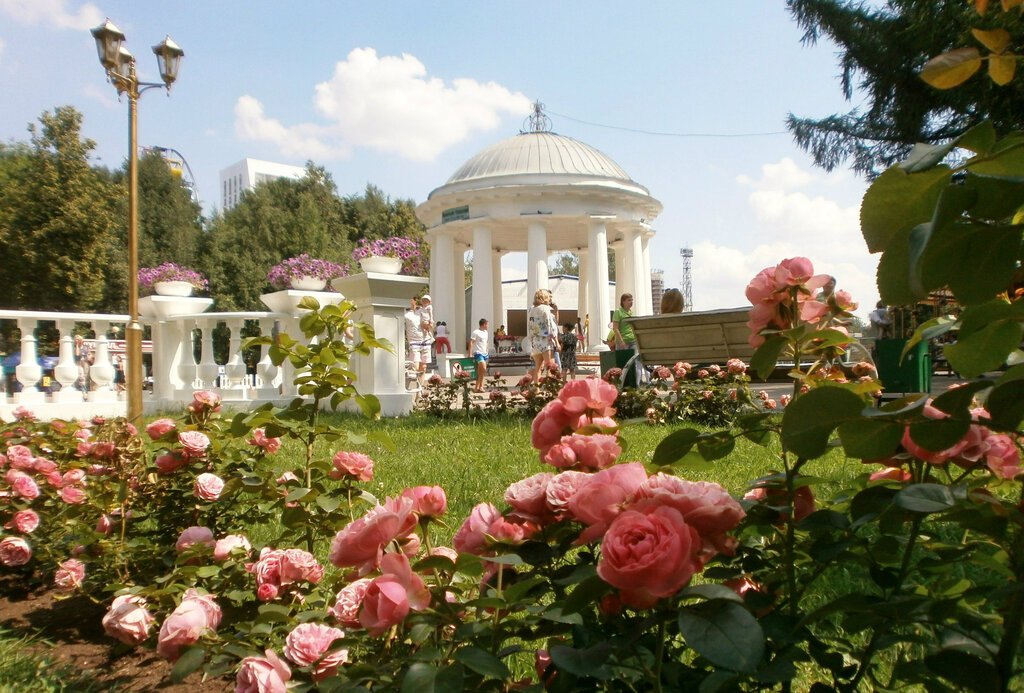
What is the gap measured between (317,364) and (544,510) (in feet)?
4.14

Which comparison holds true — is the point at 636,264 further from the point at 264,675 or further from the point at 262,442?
the point at 264,675

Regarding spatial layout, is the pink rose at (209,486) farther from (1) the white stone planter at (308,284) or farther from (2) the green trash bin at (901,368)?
(1) the white stone planter at (308,284)

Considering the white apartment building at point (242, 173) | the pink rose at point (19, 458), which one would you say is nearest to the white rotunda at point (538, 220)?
the pink rose at point (19, 458)

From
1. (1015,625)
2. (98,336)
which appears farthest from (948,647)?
(98,336)

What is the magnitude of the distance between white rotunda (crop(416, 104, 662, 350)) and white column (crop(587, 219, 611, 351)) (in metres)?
0.04

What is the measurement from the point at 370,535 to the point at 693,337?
7086 mm

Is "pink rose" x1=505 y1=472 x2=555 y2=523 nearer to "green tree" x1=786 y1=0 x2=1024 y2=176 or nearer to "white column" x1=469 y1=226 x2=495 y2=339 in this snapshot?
"green tree" x1=786 y1=0 x2=1024 y2=176

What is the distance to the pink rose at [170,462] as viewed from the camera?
2.40 meters

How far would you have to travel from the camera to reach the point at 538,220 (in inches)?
1051

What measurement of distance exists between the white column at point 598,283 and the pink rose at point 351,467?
24.8 m

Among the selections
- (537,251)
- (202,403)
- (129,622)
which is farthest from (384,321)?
(537,251)

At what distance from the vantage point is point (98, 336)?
8.87m

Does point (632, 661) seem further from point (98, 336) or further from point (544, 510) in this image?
point (98, 336)

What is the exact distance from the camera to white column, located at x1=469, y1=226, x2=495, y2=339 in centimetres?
2731
